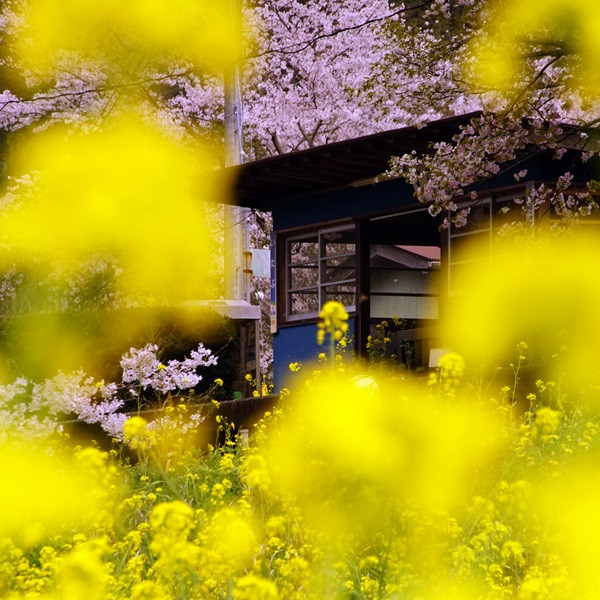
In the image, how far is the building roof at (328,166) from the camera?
37.6 ft

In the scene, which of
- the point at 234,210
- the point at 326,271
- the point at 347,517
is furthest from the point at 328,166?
the point at 347,517

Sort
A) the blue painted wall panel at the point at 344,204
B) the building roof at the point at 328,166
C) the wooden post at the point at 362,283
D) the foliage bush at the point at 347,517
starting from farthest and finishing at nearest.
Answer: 1. the wooden post at the point at 362,283
2. the blue painted wall panel at the point at 344,204
3. the building roof at the point at 328,166
4. the foliage bush at the point at 347,517

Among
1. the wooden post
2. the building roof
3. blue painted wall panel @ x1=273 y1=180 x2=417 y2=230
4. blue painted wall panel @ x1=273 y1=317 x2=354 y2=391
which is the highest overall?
the building roof

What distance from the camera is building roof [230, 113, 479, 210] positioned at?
1145cm

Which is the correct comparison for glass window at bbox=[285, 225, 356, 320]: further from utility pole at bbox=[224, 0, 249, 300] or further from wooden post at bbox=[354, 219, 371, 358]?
utility pole at bbox=[224, 0, 249, 300]

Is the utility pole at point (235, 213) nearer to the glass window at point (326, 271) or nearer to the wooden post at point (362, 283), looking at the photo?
the glass window at point (326, 271)

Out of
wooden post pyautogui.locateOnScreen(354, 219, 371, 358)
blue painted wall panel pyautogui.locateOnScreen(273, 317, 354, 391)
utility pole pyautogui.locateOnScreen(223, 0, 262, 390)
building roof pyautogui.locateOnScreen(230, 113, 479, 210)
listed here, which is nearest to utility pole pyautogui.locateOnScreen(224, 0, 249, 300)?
utility pole pyautogui.locateOnScreen(223, 0, 262, 390)

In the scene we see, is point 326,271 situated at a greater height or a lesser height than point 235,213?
lesser

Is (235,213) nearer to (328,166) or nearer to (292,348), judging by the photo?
(292,348)

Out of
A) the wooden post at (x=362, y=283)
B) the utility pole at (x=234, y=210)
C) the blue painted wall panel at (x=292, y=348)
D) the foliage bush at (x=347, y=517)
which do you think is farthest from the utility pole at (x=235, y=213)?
the foliage bush at (x=347, y=517)

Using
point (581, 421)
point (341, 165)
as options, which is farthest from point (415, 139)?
point (581, 421)

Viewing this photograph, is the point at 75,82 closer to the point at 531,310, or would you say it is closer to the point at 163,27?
the point at 163,27

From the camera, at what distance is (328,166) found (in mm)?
12891

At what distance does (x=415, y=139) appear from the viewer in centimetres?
1159
